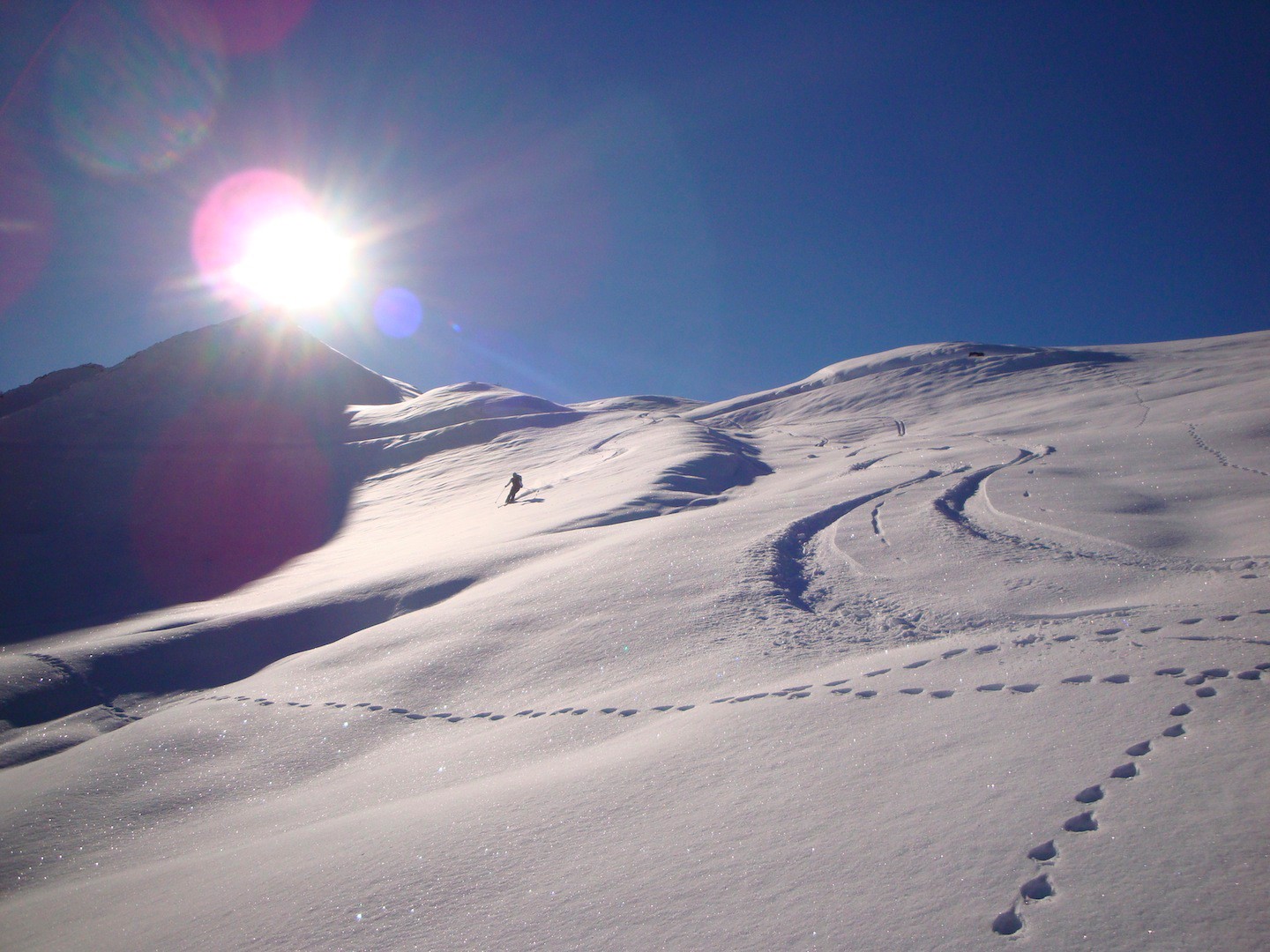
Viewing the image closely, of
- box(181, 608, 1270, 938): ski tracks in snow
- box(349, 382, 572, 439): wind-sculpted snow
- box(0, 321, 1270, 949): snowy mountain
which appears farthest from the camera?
box(349, 382, 572, 439): wind-sculpted snow

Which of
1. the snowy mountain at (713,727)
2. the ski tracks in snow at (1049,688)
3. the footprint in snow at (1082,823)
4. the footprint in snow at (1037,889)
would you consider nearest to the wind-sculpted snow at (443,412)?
the snowy mountain at (713,727)

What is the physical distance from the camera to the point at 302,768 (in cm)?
369

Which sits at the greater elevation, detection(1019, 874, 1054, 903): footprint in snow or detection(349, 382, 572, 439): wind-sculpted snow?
detection(349, 382, 572, 439): wind-sculpted snow

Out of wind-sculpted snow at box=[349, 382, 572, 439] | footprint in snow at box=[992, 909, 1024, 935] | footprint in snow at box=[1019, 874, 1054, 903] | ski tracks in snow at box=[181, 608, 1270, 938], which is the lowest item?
footprint in snow at box=[992, 909, 1024, 935]

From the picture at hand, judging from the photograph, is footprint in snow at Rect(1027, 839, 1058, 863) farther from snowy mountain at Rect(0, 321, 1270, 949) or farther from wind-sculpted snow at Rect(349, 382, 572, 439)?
wind-sculpted snow at Rect(349, 382, 572, 439)

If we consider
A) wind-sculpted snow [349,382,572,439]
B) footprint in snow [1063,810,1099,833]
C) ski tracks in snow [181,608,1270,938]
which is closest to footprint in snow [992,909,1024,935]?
ski tracks in snow [181,608,1270,938]

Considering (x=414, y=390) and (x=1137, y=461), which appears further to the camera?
(x=414, y=390)

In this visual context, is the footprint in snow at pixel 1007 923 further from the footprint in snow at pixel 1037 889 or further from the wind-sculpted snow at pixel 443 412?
the wind-sculpted snow at pixel 443 412

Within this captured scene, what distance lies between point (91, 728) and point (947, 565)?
614 cm

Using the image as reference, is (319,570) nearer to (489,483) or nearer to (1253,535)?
(489,483)

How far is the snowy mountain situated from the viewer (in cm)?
180

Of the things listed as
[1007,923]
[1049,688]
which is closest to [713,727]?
[1049,688]

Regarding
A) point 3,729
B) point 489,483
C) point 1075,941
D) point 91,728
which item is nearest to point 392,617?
point 91,728

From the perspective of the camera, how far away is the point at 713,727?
285 cm
